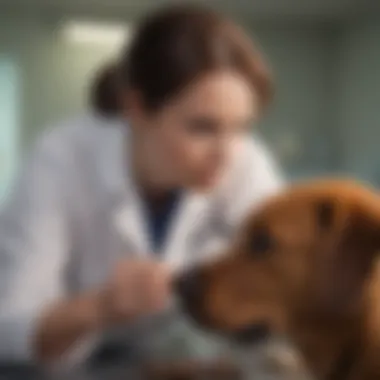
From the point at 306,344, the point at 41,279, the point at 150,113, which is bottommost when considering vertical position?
the point at 306,344

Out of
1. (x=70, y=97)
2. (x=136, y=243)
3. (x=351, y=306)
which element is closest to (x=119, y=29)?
(x=70, y=97)

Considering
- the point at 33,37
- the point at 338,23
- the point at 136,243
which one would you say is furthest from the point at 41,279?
the point at 338,23

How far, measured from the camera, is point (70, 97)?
85 centimetres

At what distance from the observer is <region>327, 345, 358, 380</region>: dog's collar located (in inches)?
30.7

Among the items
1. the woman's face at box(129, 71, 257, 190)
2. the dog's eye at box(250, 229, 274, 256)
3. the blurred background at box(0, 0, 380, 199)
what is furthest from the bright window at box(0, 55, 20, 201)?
the dog's eye at box(250, 229, 274, 256)

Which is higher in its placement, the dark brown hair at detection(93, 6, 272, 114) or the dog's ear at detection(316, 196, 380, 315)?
the dark brown hair at detection(93, 6, 272, 114)

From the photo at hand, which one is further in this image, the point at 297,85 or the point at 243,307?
the point at 297,85

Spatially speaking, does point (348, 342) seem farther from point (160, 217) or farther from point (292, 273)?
point (160, 217)

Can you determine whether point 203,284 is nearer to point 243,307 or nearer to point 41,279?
point 243,307

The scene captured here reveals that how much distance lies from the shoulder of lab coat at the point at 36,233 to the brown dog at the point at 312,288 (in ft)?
0.39

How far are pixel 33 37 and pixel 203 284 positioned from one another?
27 cm

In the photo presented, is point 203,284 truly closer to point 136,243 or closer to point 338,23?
point 136,243

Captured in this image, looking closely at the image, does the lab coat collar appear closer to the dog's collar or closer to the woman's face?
the woman's face

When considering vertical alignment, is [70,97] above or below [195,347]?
above
